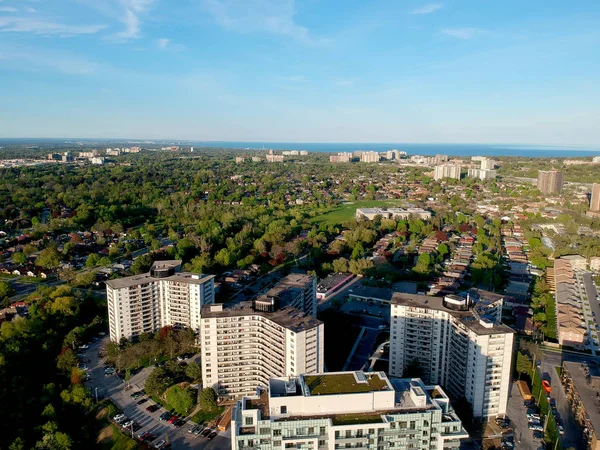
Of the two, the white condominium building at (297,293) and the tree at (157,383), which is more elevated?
the white condominium building at (297,293)

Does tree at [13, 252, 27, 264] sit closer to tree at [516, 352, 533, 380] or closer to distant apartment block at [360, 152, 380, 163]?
tree at [516, 352, 533, 380]

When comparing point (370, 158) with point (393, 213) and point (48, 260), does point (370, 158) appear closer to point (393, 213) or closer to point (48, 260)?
point (393, 213)

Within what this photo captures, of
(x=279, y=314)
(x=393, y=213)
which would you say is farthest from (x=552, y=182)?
(x=279, y=314)

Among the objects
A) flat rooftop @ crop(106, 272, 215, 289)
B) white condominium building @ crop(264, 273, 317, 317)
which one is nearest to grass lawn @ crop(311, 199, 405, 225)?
white condominium building @ crop(264, 273, 317, 317)

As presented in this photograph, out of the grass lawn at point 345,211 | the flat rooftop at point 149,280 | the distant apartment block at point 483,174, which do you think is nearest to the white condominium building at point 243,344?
the flat rooftop at point 149,280

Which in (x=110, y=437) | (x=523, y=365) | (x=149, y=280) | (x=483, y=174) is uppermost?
(x=483, y=174)

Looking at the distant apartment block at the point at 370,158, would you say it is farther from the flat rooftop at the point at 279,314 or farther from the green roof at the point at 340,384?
the green roof at the point at 340,384
